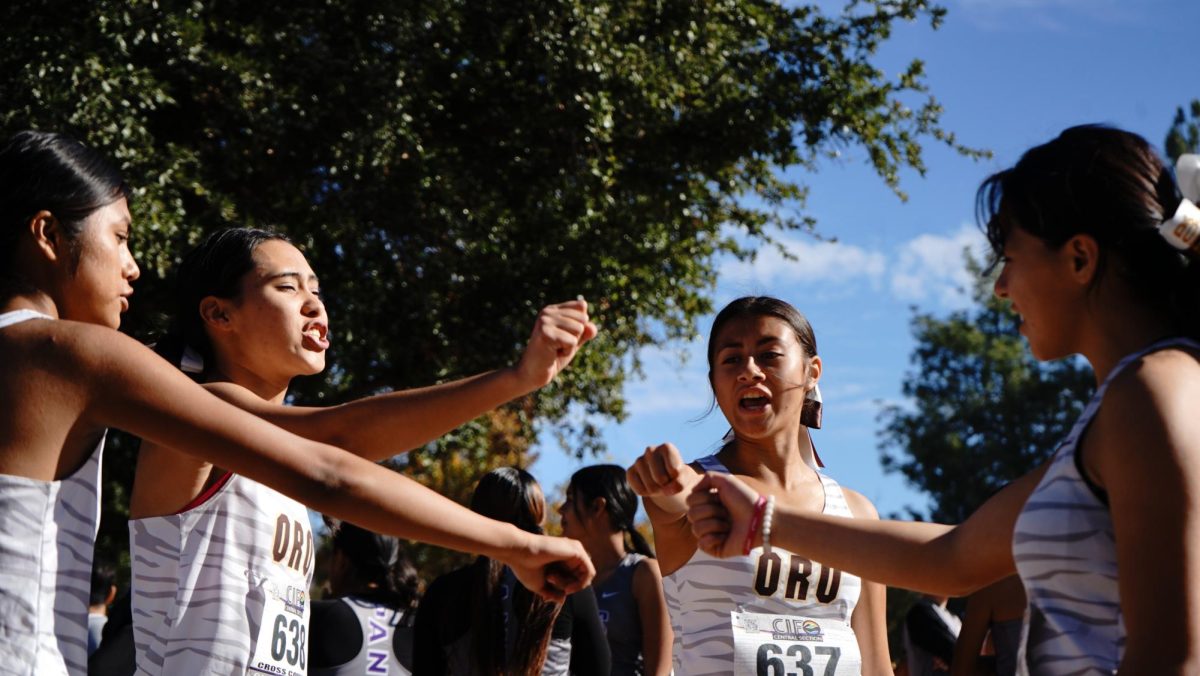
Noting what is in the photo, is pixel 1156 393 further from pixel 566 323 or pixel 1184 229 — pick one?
pixel 566 323

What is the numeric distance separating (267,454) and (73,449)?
0.40 metres

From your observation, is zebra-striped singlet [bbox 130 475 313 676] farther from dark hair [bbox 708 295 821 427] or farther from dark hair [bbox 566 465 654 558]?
dark hair [bbox 566 465 654 558]

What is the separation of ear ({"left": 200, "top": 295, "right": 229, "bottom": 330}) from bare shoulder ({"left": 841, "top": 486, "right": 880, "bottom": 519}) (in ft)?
7.56

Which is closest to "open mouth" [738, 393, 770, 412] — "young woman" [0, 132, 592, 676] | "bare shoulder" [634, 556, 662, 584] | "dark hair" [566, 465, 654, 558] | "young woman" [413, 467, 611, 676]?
"young woman" [413, 467, 611, 676]

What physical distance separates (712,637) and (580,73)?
894 cm

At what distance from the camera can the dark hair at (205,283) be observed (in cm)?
404

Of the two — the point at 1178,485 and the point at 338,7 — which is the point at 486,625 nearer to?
the point at 1178,485

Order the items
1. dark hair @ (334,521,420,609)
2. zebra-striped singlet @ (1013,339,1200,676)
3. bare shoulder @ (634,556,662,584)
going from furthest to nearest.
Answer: bare shoulder @ (634,556,662,584)
dark hair @ (334,521,420,609)
zebra-striped singlet @ (1013,339,1200,676)

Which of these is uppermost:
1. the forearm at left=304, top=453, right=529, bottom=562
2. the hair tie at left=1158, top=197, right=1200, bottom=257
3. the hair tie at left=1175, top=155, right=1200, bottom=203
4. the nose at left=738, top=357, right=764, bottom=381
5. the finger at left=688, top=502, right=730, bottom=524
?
the nose at left=738, top=357, right=764, bottom=381

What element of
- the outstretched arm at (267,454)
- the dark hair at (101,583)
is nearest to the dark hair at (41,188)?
the outstretched arm at (267,454)

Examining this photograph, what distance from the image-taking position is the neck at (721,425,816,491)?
15.1ft

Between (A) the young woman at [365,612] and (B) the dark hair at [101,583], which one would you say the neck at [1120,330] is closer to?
(A) the young woman at [365,612]

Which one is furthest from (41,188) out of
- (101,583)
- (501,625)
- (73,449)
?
(101,583)

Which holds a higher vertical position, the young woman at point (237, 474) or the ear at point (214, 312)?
the ear at point (214, 312)
